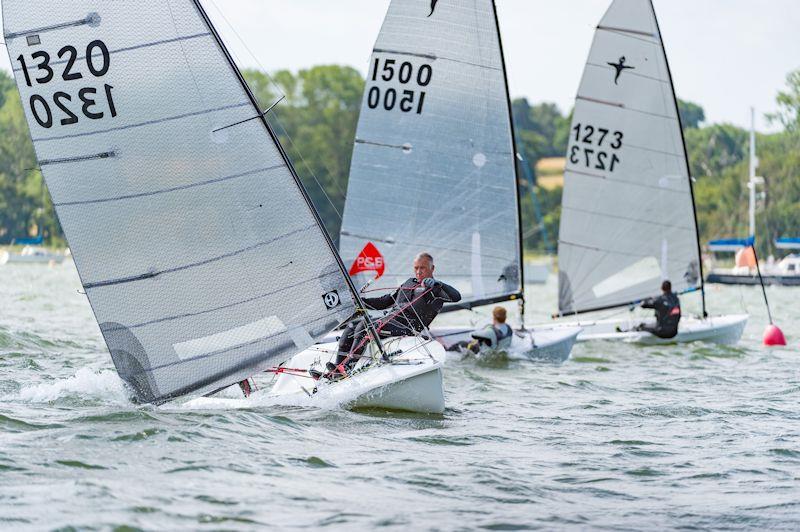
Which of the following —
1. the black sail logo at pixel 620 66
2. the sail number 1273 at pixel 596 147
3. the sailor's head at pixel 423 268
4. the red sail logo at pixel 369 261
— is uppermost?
the black sail logo at pixel 620 66

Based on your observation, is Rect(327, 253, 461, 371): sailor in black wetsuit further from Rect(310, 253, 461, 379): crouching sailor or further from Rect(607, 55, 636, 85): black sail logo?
Rect(607, 55, 636, 85): black sail logo

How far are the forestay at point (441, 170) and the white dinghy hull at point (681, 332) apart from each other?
2458 mm

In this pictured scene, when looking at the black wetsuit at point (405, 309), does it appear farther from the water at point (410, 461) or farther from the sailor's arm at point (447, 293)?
the water at point (410, 461)

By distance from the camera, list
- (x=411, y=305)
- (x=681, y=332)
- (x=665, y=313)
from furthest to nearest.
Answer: (x=681, y=332) → (x=665, y=313) → (x=411, y=305)

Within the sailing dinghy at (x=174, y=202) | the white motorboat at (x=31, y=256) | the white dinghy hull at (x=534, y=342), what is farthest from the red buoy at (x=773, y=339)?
the white motorboat at (x=31, y=256)

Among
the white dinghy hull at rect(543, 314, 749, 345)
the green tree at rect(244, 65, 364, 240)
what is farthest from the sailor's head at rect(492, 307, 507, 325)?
the green tree at rect(244, 65, 364, 240)

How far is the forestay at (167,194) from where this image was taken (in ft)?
28.3

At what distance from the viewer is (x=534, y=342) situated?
14.3 meters

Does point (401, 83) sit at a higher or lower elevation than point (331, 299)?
higher

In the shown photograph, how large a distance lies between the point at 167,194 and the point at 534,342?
20.9 feet

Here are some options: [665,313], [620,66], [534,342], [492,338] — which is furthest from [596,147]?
[492,338]

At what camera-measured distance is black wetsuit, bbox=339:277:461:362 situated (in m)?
9.67

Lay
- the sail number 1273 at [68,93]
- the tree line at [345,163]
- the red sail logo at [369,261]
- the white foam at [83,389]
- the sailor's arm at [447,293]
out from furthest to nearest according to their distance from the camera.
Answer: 1. the tree line at [345,163]
2. the red sail logo at [369,261]
3. the sailor's arm at [447,293]
4. the white foam at [83,389]
5. the sail number 1273 at [68,93]

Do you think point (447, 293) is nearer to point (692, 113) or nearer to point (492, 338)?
point (492, 338)
